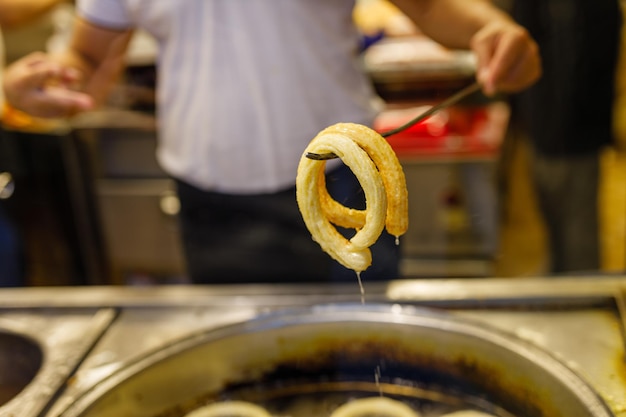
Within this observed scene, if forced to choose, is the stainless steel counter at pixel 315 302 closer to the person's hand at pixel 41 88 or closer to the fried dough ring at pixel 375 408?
the fried dough ring at pixel 375 408

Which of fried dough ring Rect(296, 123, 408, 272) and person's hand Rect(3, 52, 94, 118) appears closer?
fried dough ring Rect(296, 123, 408, 272)

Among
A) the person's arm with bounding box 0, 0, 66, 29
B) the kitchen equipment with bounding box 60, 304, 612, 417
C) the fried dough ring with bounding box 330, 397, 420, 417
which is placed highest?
the person's arm with bounding box 0, 0, 66, 29

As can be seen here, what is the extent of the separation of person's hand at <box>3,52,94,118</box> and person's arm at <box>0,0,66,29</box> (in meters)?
0.43

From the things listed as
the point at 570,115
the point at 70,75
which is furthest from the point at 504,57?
the point at 570,115

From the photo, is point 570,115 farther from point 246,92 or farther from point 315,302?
point 315,302

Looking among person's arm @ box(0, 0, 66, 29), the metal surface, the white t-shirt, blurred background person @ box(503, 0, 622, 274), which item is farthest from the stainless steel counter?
blurred background person @ box(503, 0, 622, 274)

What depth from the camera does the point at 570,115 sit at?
2.82m

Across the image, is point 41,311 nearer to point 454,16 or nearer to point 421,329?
point 421,329

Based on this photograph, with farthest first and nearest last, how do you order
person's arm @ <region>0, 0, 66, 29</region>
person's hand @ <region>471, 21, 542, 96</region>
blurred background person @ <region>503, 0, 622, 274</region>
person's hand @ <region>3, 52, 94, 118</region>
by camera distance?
blurred background person @ <region>503, 0, 622, 274</region>, person's arm @ <region>0, 0, 66, 29</region>, person's hand @ <region>3, 52, 94, 118</region>, person's hand @ <region>471, 21, 542, 96</region>

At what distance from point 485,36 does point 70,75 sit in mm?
903

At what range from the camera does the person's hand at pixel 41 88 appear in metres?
1.44

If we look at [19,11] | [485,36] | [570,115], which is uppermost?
[19,11]

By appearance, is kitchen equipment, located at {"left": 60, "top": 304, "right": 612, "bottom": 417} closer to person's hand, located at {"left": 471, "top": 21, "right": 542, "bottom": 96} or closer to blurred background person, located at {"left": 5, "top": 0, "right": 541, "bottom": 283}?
blurred background person, located at {"left": 5, "top": 0, "right": 541, "bottom": 283}

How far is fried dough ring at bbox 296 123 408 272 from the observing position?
80cm
